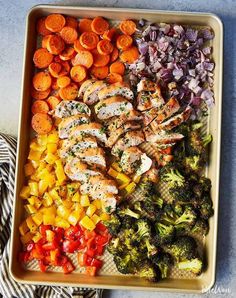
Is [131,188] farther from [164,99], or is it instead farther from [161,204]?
[164,99]

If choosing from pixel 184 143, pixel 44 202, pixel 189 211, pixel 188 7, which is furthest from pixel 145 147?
pixel 188 7

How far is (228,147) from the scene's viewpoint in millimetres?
4023

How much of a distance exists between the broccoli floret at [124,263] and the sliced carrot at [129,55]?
148 cm

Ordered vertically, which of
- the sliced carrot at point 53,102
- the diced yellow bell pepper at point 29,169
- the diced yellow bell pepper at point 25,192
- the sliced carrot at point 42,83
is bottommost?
the diced yellow bell pepper at point 25,192

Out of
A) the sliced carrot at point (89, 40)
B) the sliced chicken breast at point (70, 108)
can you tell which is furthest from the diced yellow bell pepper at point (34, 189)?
the sliced carrot at point (89, 40)

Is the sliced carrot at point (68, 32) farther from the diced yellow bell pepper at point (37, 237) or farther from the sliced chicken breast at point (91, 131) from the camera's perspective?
the diced yellow bell pepper at point (37, 237)

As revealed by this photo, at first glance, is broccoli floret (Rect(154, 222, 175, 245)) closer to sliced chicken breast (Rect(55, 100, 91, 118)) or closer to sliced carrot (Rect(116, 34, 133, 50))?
sliced chicken breast (Rect(55, 100, 91, 118))

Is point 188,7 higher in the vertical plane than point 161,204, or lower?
higher

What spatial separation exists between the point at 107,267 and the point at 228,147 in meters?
1.32

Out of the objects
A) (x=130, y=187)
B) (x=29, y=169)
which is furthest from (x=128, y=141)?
(x=29, y=169)

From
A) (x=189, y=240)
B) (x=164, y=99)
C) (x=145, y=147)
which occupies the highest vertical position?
(x=164, y=99)

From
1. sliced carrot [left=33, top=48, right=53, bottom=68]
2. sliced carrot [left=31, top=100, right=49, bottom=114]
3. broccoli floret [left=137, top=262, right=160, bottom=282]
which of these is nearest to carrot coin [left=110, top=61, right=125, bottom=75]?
sliced carrot [left=33, top=48, right=53, bottom=68]

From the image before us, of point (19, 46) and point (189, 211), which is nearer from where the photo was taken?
point (189, 211)

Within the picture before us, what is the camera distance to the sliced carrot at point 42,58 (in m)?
3.93
